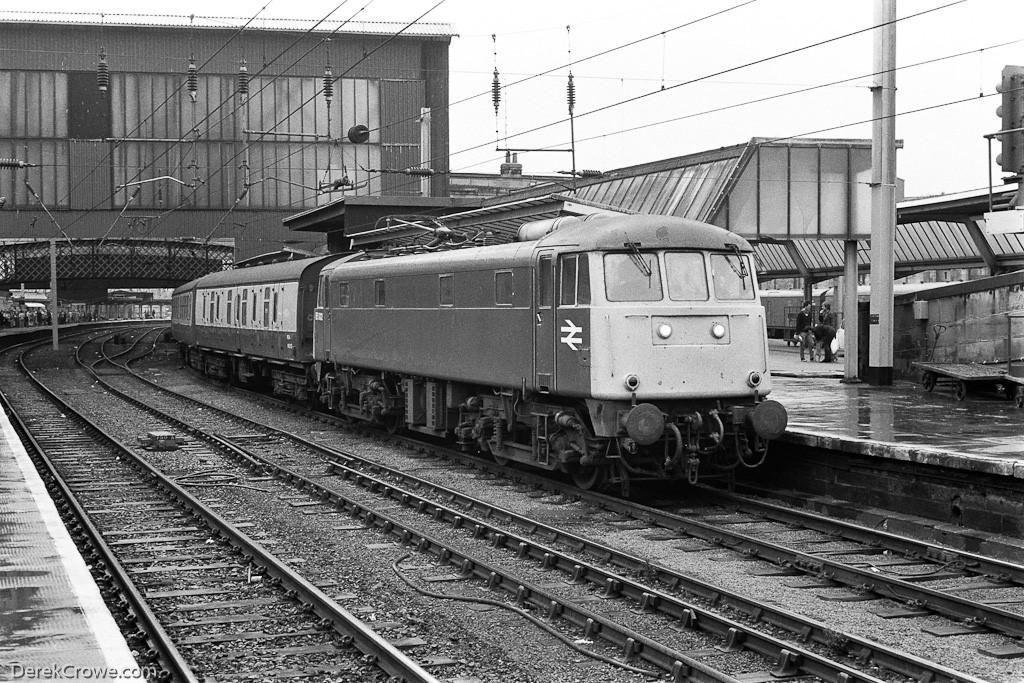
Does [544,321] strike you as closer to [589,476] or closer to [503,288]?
[503,288]

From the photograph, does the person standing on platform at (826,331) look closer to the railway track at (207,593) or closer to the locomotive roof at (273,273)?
the locomotive roof at (273,273)

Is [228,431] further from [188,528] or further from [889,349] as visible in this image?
[889,349]

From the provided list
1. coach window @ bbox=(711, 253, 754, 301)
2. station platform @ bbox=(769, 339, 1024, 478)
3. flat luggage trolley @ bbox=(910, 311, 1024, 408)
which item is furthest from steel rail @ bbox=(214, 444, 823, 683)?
flat luggage trolley @ bbox=(910, 311, 1024, 408)

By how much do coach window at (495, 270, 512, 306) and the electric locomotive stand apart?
0.03m

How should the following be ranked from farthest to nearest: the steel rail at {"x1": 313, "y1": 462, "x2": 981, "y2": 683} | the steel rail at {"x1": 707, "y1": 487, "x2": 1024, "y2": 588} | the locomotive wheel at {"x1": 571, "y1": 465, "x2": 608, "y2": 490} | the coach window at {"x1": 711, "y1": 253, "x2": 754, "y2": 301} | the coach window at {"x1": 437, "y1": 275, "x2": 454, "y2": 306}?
1. the coach window at {"x1": 437, "y1": 275, "x2": 454, "y2": 306}
2. the locomotive wheel at {"x1": 571, "y1": 465, "x2": 608, "y2": 490}
3. the coach window at {"x1": 711, "y1": 253, "x2": 754, "y2": 301}
4. the steel rail at {"x1": 707, "y1": 487, "x2": 1024, "y2": 588}
5. the steel rail at {"x1": 313, "y1": 462, "x2": 981, "y2": 683}

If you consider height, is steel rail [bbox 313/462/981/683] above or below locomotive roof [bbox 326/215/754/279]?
below

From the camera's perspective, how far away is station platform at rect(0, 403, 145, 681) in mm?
6547

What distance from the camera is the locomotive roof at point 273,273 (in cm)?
2570

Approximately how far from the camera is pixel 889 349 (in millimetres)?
22875

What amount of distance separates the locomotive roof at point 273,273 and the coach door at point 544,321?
406 inches

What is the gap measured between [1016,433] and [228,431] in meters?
13.8

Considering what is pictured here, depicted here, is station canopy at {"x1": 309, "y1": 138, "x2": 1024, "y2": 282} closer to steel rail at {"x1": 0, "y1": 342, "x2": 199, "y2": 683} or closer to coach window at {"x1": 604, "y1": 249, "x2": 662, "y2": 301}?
steel rail at {"x1": 0, "y1": 342, "x2": 199, "y2": 683}

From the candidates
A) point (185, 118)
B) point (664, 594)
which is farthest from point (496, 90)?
point (185, 118)

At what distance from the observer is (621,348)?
45.2ft
